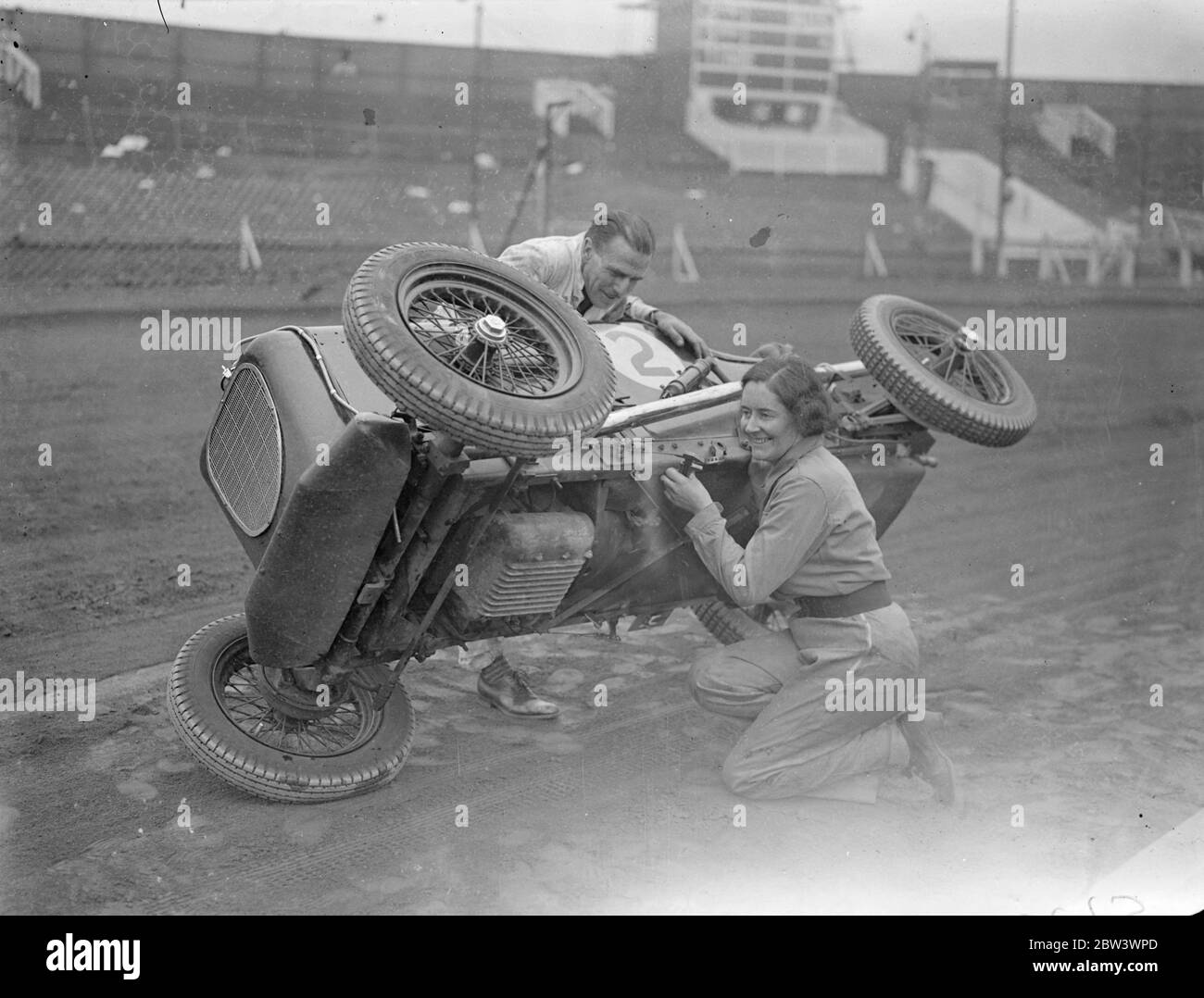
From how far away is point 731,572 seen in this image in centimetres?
432

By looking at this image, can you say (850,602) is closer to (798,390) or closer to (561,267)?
(798,390)

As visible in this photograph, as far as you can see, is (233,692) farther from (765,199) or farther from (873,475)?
(765,199)

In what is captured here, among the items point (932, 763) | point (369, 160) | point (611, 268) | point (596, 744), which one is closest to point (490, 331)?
point (611, 268)

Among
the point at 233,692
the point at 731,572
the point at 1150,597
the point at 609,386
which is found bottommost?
the point at 1150,597

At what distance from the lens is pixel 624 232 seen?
502 centimetres

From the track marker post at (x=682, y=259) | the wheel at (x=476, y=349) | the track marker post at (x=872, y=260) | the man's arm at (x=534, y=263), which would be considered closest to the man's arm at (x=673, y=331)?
the man's arm at (x=534, y=263)

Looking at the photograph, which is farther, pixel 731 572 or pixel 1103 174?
pixel 1103 174

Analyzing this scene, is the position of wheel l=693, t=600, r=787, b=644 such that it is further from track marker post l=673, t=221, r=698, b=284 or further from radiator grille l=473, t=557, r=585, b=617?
track marker post l=673, t=221, r=698, b=284

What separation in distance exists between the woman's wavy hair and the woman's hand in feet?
1.29

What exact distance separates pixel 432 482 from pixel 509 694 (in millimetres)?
1723

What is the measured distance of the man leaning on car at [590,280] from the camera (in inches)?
199

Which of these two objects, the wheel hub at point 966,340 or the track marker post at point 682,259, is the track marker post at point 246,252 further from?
the wheel hub at point 966,340
